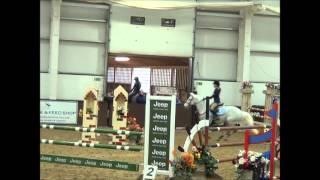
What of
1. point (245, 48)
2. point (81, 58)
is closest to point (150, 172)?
point (81, 58)

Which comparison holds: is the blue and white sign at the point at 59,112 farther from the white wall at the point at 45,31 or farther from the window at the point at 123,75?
the window at the point at 123,75

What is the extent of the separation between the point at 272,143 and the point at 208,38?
34.7 ft

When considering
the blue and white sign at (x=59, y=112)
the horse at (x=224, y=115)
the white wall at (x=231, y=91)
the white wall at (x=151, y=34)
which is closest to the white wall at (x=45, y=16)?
the white wall at (x=151, y=34)

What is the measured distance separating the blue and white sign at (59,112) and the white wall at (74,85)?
116 inches

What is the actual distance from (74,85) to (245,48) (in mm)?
5840

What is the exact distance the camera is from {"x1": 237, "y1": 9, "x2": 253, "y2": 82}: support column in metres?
16.0

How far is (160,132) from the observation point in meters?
6.12

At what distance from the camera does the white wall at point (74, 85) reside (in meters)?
15.3

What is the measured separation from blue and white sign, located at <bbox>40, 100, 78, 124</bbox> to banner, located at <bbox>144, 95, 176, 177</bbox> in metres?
6.40

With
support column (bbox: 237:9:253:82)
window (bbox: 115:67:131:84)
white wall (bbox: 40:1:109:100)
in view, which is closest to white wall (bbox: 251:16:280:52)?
support column (bbox: 237:9:253:82)
